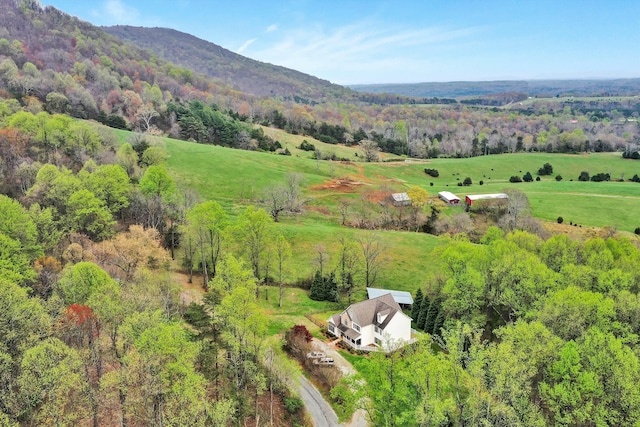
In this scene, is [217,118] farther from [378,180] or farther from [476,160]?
[476,160]

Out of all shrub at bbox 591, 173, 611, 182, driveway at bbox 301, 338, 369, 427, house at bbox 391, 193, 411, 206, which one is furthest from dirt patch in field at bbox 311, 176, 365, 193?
shrub at bbox 591, 173, 611, 182

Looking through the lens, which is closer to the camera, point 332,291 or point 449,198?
point 332,291

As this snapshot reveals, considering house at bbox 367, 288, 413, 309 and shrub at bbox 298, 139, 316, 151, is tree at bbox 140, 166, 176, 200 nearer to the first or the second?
house at bbox 367, 288, 413, 309

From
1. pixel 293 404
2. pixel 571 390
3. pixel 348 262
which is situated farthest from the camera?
pixel 348 262

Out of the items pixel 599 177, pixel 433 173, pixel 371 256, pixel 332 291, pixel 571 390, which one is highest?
pixel 433 173

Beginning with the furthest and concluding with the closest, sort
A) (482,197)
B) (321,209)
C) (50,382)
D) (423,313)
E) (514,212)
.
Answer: (482,197)
(321,209)
(514,212)
(423,313)
(50,382)

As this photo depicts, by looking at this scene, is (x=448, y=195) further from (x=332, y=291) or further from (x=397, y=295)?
(x=332, y=291)

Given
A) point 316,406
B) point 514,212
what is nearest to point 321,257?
point 316,406
